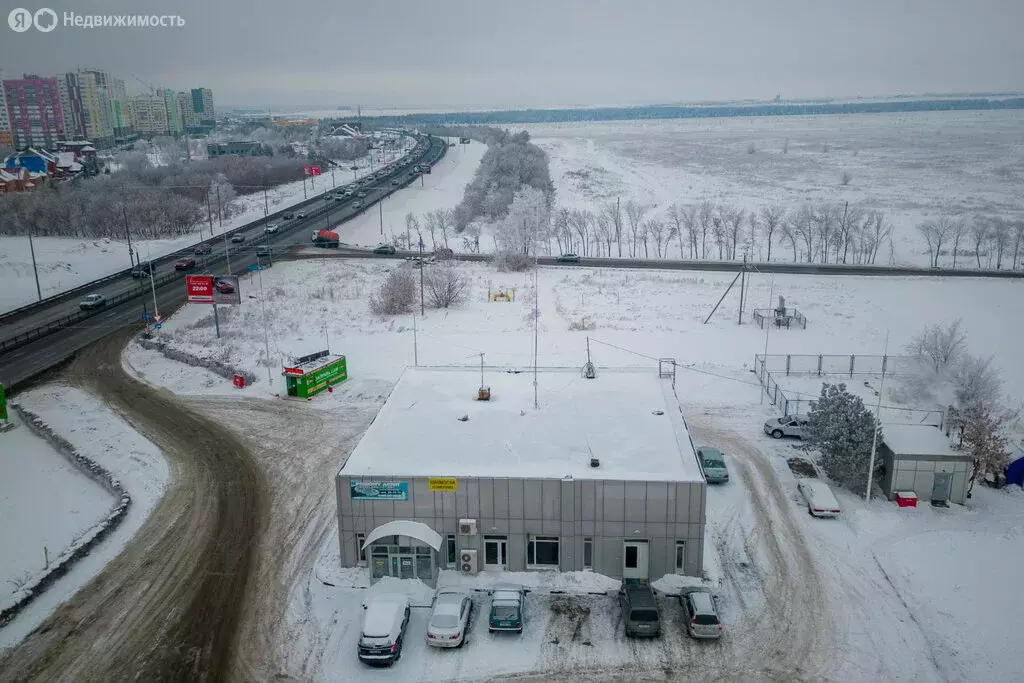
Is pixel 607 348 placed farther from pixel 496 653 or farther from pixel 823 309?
pixel 496 653

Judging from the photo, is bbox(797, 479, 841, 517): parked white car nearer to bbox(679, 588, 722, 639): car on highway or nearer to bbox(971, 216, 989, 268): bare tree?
bbox(679, 588, 722, 639): car on highway

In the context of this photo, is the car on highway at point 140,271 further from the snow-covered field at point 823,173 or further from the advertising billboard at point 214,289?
the snow-covered field at point 823,173

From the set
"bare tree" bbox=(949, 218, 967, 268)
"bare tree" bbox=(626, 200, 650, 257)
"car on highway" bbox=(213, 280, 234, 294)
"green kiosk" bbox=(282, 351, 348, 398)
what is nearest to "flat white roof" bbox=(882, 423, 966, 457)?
"green kiosk" bbox=(282, 351, 348, 398)

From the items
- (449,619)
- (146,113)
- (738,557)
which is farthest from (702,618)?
(146,113)

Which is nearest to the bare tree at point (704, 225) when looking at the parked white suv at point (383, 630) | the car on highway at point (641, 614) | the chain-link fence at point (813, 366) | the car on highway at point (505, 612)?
the chain-link fence at point (813, 366)

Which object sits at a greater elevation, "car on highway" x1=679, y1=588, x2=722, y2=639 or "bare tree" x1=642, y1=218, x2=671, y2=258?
"bare tree" x1=642, y1=218, x2=671, y2=258

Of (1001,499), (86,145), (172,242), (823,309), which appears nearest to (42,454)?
(1001,499)
